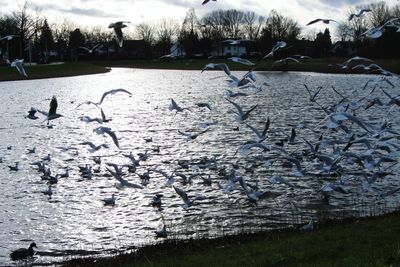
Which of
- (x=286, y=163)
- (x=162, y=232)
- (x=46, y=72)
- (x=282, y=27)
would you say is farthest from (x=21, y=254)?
(x=282, y=27)

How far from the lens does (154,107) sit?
4238cm

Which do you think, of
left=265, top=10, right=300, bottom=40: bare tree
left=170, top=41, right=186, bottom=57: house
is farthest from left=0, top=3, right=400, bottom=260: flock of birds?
left=265, top=10, right=300, bottom=40: bare tree

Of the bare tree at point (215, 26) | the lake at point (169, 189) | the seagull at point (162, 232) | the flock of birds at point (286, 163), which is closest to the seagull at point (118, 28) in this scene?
the flock of birds at point (286, 163)

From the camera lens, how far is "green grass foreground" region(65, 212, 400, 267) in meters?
9.41

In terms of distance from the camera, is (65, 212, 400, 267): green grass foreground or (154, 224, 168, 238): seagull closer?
(65, 212, 400, 267): green grass foreground

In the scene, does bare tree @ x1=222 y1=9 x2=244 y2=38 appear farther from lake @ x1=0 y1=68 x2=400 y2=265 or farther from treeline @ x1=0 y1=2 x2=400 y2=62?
lake @ x1=0 y1=68 x2=400 y2=265

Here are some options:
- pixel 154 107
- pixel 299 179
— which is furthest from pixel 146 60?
pixel 299 179

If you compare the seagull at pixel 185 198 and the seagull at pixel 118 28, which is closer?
the seagull at pixel 118 28

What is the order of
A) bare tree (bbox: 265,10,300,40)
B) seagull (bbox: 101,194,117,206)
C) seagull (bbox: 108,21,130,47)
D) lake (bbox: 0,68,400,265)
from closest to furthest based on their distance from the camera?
1. seagull (bbox: 108,21,130,47)
2. lake (bbox: 0,68,400,265)
3. seagull (bbox: 101,194,117,206)
4. bare tree (bbox: 265,10,300,40)

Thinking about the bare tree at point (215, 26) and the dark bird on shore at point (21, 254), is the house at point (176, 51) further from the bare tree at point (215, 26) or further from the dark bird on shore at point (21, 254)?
the bare tree at point (215, 26)

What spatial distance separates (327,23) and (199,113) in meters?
26.4

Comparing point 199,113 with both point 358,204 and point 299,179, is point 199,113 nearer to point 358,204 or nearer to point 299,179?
point 299,179

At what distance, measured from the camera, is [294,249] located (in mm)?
10594

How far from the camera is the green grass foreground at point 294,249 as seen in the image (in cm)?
941
